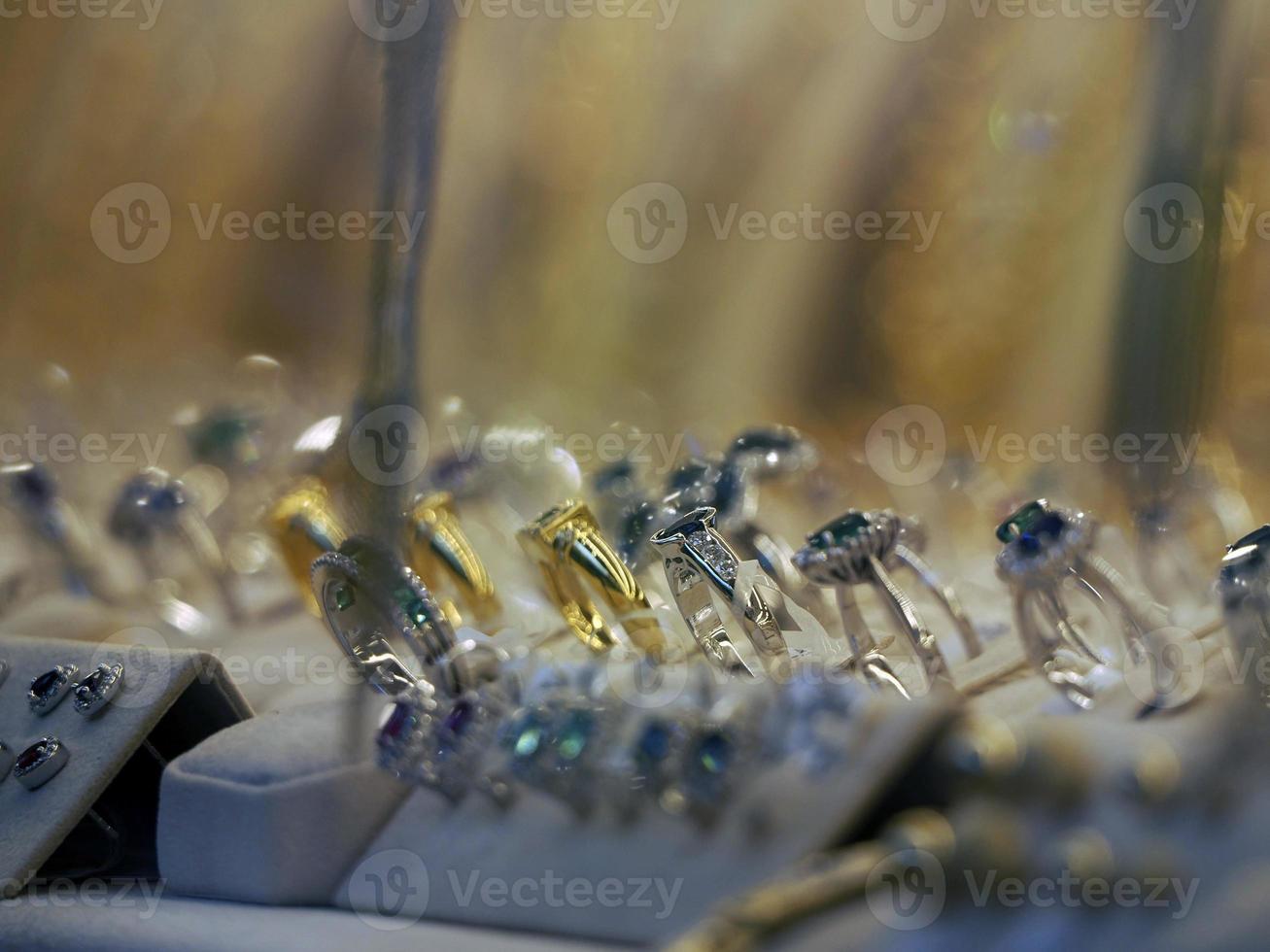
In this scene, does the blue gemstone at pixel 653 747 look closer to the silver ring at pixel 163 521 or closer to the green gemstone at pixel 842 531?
the green gemstone at pixel 842 531

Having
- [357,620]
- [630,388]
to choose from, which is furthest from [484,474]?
[630,388]

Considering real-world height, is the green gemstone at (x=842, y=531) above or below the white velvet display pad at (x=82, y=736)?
above

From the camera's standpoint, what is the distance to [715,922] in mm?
358

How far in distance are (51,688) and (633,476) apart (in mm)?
370

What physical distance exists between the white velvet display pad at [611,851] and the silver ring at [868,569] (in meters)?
0.15

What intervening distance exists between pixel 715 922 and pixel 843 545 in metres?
0.24

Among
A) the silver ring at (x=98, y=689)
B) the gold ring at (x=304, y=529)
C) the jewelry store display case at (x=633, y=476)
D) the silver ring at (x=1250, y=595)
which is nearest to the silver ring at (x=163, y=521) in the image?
the jewelry store display case at (x=633, y=476)

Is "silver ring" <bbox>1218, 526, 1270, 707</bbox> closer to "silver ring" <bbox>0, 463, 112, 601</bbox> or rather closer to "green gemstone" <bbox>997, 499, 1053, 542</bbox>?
"green gemstone" <bbox>997, 499, 1053, 542</bbox>

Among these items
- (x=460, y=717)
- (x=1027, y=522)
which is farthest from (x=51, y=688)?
(x=1027, y=522)

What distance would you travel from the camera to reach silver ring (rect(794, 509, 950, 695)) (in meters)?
0.57

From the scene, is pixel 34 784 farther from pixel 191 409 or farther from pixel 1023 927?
pixel 191 409

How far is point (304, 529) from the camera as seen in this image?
0.76 m

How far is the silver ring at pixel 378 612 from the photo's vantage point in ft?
1.93

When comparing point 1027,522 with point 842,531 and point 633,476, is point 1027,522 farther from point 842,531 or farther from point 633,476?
point 633,476
